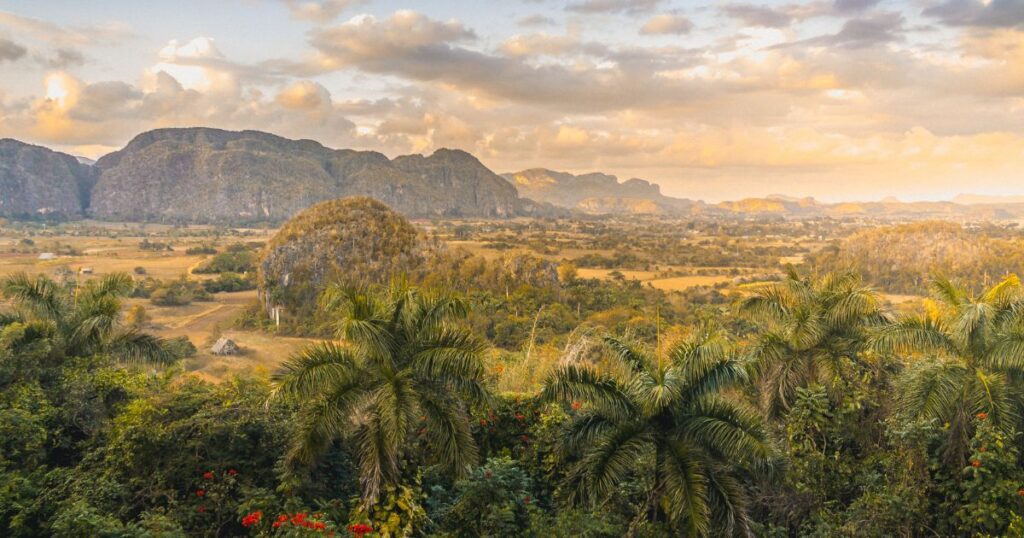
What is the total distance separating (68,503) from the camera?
7047 millimetres

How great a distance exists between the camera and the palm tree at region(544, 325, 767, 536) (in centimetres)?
712

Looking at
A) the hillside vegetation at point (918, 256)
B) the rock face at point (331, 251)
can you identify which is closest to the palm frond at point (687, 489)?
the rock face at point (331, 251)

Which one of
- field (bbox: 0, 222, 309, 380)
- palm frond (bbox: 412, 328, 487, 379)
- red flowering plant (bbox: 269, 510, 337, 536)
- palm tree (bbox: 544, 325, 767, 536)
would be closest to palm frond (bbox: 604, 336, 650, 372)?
palm tree (bbox: 544, 325, 767, 536)

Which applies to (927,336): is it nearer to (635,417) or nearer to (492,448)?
(635,417)

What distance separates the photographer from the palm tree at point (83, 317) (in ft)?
37.6

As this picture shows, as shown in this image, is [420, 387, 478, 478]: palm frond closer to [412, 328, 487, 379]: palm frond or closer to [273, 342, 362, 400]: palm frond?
[412, 328, 487, 379]: palm frond

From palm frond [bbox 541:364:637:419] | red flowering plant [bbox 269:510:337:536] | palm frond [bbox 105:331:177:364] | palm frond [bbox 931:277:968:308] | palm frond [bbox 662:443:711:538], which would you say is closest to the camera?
red flowering plant [bbox 269:510:337:536]

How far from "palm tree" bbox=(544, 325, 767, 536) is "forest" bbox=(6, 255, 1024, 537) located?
3 centimetres

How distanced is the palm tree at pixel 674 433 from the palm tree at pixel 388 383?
1262 millimetres

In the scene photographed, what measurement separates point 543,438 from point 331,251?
42506mm

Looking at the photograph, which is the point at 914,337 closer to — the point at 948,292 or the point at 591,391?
the point at 948,292

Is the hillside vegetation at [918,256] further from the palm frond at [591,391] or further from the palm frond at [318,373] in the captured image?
the palm frond at [318,373]

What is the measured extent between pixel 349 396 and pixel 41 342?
702 cm

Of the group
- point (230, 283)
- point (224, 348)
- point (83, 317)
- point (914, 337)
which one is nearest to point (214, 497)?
point (83, 317)
